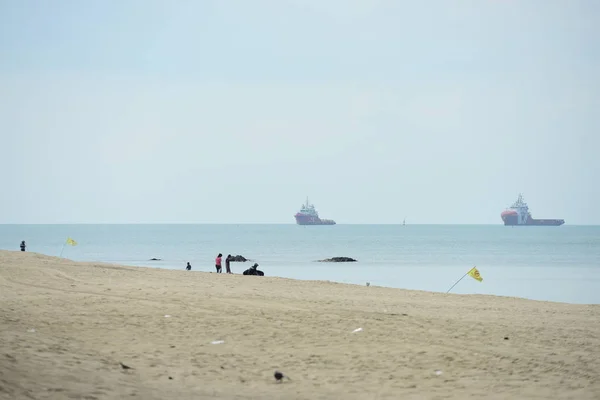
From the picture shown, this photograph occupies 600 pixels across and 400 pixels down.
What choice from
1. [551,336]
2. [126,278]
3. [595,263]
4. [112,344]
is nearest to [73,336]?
[112,344]

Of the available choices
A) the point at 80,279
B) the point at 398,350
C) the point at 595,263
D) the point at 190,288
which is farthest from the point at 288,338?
the point at 595,263

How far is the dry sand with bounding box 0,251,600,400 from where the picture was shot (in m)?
11.3

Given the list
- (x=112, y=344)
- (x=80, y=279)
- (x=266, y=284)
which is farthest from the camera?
(x=266, y=284)

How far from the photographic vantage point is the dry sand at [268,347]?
11297mm

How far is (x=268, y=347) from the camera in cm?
1474

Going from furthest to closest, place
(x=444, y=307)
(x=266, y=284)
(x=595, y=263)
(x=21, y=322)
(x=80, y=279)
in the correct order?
(x=595, y=263)
(x=266, y=284)
(x=80, y=279)
(x=444, y=307)
(x=21, y=322)

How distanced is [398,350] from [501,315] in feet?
29.4

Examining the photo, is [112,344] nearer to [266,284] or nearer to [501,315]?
[501,315]

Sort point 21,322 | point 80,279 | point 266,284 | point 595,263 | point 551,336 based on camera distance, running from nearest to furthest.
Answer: point 21,322 → point 551,336 → point 80,279 → point 266,284 → point 595,263

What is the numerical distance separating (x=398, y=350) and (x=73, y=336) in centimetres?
666

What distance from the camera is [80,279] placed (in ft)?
85.4

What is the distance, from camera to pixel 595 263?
85.9 m

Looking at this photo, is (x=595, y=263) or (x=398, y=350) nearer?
(x=398, y=350)

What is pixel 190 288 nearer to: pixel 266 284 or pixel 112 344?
pixel 266 284
